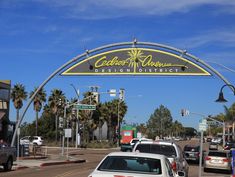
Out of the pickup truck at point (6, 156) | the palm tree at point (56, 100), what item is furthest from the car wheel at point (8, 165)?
the palm tree at point (56, 100)

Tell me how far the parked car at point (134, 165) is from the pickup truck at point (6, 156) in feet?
59.1

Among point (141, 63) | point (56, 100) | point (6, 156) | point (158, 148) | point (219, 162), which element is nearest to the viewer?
point (158, 148)

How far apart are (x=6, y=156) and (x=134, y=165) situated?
1910cm

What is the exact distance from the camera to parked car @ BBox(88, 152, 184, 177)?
29.5ft

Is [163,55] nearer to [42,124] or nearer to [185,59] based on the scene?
[185,59]

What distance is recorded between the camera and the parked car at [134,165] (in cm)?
900

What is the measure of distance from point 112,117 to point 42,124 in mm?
15338

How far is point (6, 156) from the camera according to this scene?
88.6 ft

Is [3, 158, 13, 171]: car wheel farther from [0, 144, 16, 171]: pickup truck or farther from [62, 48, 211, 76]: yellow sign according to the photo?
[62, 48, 211, 76]: yellow sign

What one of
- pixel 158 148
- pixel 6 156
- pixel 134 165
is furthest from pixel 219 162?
pixel 134 165

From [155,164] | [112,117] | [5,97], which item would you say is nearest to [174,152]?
[155,164]

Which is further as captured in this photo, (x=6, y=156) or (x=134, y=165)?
(x=6, y=156)

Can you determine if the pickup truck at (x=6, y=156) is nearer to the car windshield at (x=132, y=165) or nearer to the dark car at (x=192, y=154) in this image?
the dark car at (x=192, y=154)

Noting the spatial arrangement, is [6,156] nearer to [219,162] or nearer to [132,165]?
[219,162]
